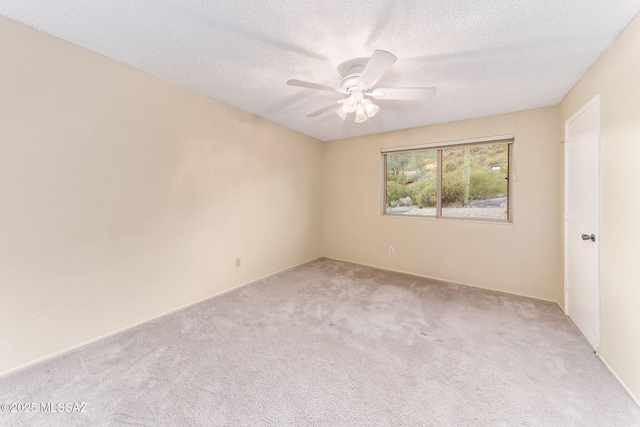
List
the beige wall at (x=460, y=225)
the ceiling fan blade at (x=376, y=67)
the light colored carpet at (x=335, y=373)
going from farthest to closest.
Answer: the beige wall at (x=460, y=225)
the ceiling fan blade at (x=376, y=67)
the light colored carpet at (x=335, y=373)

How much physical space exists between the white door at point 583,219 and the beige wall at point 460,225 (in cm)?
37

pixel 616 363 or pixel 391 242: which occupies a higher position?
pixel 391 242

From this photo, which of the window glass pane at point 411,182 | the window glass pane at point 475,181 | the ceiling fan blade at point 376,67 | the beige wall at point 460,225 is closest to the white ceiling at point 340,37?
the ceiling fan blade at point 376,67

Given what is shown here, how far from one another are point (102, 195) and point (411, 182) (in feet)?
12.2

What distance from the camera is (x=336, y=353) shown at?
6.15 feet

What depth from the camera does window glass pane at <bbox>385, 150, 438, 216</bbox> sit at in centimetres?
369

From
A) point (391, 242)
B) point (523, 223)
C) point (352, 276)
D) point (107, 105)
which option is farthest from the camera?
point (391, 242)

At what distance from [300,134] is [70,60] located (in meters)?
2.75

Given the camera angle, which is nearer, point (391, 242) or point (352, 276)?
point (352, 276)

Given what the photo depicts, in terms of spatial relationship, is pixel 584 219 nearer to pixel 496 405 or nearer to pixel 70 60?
pixel 496 405

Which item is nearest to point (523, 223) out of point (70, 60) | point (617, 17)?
point (617, 17)

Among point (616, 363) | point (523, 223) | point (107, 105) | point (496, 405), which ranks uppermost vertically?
point (107, 105)

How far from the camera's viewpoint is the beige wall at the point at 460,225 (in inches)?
112

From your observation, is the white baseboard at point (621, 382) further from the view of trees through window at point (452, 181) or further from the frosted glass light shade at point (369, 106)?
the frosted glass light shade at point (369, 106)
